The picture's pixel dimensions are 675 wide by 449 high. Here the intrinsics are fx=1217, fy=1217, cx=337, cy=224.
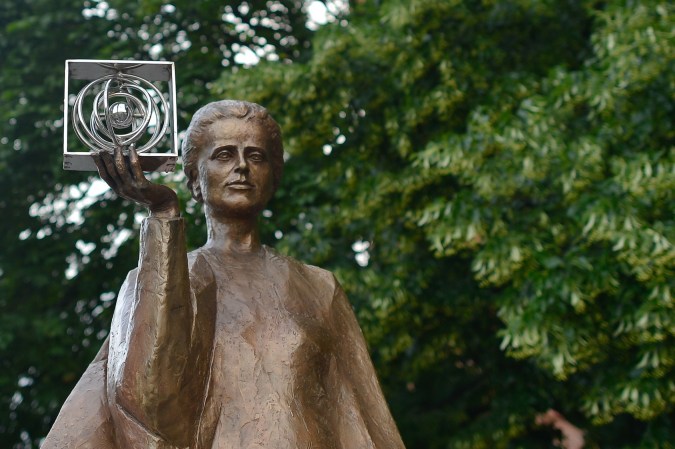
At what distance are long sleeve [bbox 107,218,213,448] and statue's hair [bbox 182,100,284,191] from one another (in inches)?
27.9

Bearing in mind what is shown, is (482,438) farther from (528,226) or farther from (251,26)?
(251,26)

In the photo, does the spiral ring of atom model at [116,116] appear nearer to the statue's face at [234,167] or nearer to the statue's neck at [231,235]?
the statue's face at [234,167]

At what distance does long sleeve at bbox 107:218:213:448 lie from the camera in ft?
14.0

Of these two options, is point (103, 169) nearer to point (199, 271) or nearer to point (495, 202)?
point (199, 271)

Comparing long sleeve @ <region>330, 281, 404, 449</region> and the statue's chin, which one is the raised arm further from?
long sleeve @ <region>330, 281, 404, 449</region>

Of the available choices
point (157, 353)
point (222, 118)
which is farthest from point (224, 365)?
point (222, 118)

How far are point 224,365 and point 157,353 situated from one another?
1.19ft

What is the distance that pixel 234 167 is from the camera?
15.9 ft

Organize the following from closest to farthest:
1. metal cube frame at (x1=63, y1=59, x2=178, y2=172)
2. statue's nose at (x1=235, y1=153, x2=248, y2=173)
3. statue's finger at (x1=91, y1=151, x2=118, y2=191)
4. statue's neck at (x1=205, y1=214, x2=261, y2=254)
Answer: statue's finger at (x1=91, y1=151, x2=118, y2=191) → metal cube frame at (x1=63, y1=59, x2=178, y2=172) → statue's nose at (x1=235, y1=153, x2=248, y2=173) → statue's neck at (x1=205, y1=214, x2=261, y2=254)

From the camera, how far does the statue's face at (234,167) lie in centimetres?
486

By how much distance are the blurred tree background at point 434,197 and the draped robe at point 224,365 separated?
152 inches

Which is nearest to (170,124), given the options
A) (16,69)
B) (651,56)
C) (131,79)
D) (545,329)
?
(131,79)

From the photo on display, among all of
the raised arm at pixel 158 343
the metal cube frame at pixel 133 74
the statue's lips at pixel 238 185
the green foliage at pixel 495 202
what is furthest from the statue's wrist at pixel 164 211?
the green foliage at pixel 495 202

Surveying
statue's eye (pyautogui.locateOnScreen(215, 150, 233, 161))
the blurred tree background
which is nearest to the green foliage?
the blurred tree background
